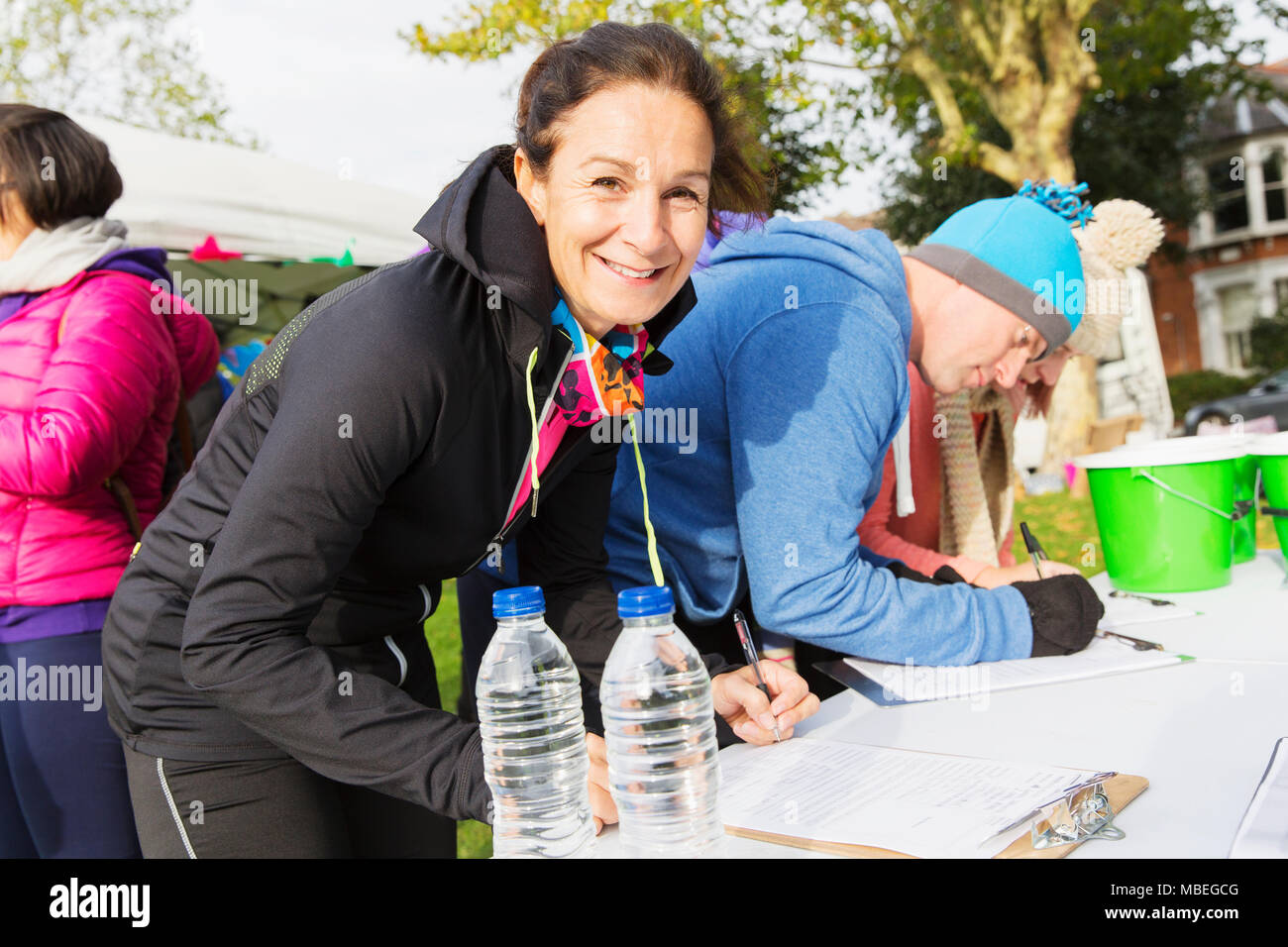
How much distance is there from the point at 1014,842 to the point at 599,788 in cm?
50

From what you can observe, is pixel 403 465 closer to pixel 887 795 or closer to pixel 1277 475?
pixel 887 795

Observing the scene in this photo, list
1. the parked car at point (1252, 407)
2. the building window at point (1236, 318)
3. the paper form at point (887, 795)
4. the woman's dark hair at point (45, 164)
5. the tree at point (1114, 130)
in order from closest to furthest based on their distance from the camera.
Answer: the paper form at point (887, 795) < the woman's dark hair at point (45, 164) < the tree at point (1114, 130) < the parked car at point (1252, 407) < the building window at point (1236, 318)

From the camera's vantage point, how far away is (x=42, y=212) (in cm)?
226

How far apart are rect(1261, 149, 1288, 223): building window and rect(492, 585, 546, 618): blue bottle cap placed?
33696mm

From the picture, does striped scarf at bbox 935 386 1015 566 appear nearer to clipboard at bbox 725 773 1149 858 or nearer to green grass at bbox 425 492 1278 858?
green grass at bbox 425 492 1278 858

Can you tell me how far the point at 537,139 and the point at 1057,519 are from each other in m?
8.50

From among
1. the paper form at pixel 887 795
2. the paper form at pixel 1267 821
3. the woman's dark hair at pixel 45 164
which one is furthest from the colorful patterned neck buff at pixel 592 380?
the woman's dark hair at pixel 45 164

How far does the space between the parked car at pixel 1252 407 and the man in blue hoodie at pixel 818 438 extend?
16.7 meters

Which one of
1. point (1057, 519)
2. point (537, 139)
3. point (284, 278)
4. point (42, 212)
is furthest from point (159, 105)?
point (537, 139)

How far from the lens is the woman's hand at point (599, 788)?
1.30 meters

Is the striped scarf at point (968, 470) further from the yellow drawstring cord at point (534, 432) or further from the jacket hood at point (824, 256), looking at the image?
the yellow drawstring cord at point (534, 432)

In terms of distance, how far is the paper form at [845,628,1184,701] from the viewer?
1893mm

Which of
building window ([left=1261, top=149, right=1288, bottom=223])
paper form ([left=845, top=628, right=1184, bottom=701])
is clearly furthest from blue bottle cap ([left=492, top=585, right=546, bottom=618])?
building window ([left=1261, top=149, right=1288, bottom=223])
